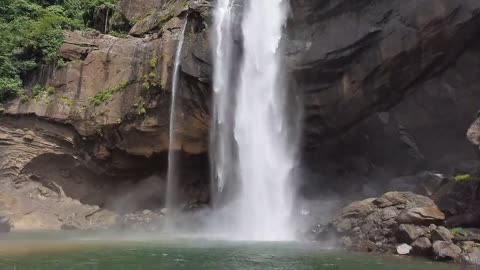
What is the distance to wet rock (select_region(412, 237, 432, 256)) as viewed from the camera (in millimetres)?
15586

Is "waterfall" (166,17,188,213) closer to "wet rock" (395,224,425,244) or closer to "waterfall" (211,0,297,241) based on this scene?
"waterfall" (211,0,297,241)

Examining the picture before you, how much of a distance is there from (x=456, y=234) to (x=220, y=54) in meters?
15.7

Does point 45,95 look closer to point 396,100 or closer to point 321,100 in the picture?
point 321,100

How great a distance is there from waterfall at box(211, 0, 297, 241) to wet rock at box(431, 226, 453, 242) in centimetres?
943

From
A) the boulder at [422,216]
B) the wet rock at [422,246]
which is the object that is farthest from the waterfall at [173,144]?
the wet rock at [422,246]

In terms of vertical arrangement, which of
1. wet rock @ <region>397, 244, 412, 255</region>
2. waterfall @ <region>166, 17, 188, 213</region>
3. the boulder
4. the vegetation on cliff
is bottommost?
wet rock @ <region>397, 244, 412, 255</region>

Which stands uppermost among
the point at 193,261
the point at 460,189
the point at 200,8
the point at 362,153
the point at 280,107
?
the point at 200,8

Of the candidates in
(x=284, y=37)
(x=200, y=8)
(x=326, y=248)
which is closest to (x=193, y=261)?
(x=326, y=248)

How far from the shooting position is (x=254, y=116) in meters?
26.8

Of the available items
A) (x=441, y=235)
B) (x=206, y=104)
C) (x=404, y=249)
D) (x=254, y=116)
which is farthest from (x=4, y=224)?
(x=441, y=235)

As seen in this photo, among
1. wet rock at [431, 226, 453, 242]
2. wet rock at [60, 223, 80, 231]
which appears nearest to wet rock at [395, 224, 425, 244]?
wet rock at [431, 226, 453, 242]

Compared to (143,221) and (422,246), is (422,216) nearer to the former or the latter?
(422,246)

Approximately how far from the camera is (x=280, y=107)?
87.7 ft

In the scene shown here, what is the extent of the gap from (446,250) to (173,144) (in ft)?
55.8
